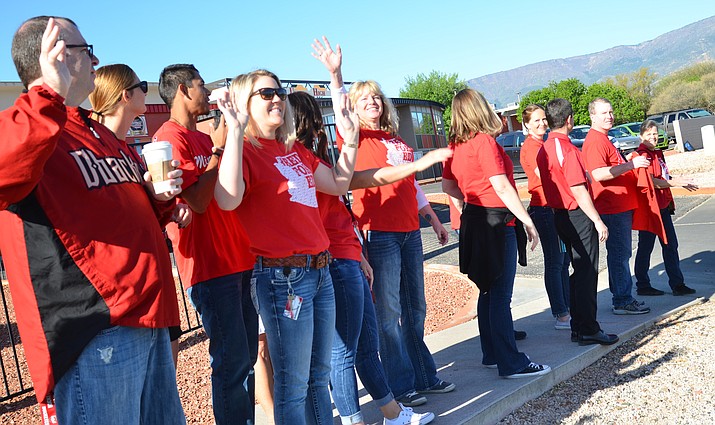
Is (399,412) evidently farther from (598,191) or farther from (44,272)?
(598,191)

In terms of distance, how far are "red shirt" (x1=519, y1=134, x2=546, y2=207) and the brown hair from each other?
9.01 ft

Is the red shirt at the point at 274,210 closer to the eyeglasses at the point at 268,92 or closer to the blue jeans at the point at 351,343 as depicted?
the eyeglasses at the point at 268,92

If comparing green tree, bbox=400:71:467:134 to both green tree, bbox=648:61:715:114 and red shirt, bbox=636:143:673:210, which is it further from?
red shirt, bbox=636:143:673:210

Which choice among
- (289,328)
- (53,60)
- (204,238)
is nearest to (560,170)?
(204,238)

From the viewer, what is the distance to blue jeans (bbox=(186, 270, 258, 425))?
3266 millimetres

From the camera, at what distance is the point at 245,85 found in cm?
302

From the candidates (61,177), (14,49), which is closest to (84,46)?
(14,49)

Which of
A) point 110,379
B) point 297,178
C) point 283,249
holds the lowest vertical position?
point 110,379

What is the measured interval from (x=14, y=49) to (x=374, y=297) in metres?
2.52

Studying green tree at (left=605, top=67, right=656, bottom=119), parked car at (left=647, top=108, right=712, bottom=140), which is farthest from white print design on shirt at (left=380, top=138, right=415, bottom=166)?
green tree at (left=605, top=67, right=656, bottom=119)

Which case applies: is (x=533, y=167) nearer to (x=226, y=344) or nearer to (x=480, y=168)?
(x=480, y=168)

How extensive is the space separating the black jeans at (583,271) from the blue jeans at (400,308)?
4.82 ft

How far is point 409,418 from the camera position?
380cm

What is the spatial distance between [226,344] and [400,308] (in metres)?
1.34
